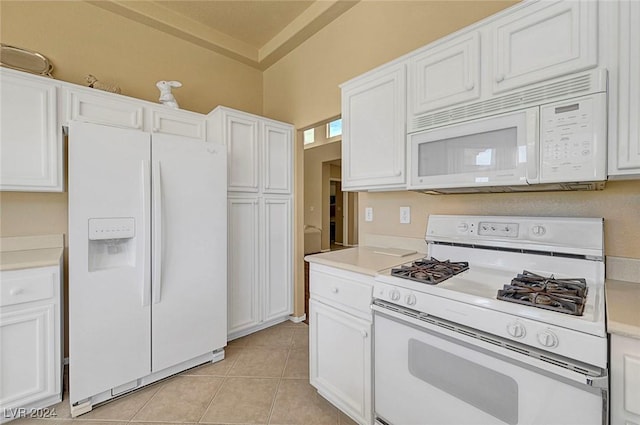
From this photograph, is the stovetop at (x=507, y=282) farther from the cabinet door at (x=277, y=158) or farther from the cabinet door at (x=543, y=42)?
the cabinet door at (x=277, y=158)

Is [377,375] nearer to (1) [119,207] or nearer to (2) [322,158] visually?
(1) [119,207]

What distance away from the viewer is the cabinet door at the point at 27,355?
151cm

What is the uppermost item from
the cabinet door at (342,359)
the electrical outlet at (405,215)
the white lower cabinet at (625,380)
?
the electrical outlet at (405,215)

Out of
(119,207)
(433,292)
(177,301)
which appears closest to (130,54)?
(119,207)

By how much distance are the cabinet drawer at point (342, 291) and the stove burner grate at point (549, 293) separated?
635 millimetres

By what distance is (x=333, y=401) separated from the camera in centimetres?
162

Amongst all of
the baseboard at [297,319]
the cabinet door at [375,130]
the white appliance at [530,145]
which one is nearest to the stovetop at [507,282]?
the white appliance at [530,145]

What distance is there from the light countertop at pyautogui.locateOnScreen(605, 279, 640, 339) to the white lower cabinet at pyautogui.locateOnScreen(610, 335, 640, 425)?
0.04m

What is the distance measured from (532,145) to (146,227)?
2.25 m

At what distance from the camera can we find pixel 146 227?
5.94 ft

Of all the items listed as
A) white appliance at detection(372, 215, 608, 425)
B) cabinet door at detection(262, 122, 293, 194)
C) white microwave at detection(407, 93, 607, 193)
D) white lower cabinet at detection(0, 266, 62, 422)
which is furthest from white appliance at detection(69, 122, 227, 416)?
white microwave at detection(407, 93, 607, 193)

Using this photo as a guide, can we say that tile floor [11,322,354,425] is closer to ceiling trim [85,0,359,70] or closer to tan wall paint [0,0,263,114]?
tan wall paint [0,0,263,114]

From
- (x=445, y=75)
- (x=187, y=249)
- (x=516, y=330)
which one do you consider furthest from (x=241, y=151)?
(x=516, y=330)

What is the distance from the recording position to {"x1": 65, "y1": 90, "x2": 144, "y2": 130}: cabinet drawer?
75.9 inches
